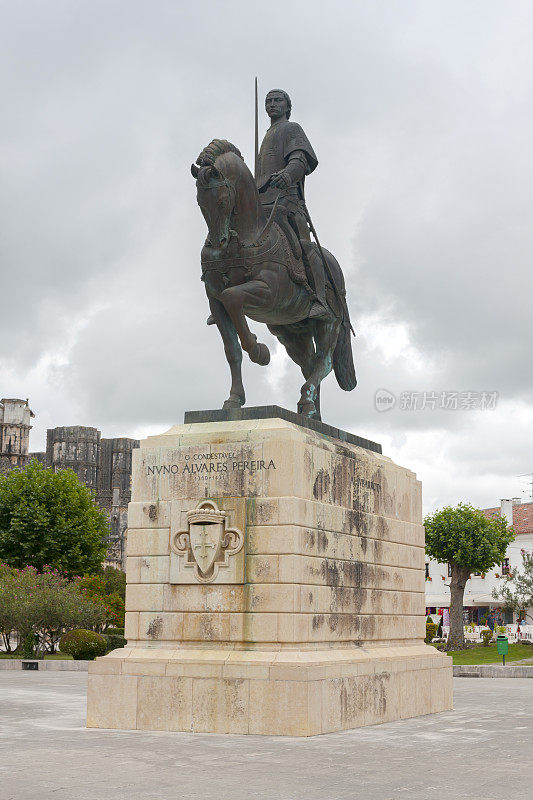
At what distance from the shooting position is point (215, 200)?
13.5 meters

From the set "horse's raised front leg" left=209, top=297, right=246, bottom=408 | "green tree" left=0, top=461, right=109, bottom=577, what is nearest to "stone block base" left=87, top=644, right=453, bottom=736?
"horse's raised front leg" left=209, top=297, right=246, bottom=408

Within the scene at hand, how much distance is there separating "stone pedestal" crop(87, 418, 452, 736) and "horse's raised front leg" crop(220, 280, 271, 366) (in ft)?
4.43

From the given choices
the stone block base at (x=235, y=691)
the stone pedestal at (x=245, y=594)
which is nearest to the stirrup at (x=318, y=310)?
the stone pedestal at (x=245, y=594)

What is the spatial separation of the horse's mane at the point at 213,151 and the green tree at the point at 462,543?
121 feet

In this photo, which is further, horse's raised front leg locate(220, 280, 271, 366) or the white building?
the white building

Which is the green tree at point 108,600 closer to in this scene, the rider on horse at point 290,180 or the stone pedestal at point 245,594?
the rider on horse at point 290,180

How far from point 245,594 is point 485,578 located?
69758mm

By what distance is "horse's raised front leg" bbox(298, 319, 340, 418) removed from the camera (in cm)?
1589

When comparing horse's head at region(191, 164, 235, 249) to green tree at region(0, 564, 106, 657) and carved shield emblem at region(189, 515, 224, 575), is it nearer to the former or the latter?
carved shield emblem at region(189, 515, 224, 575)

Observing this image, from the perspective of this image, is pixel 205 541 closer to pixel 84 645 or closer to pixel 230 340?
pixel 230 340

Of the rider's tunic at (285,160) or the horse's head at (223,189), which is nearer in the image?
the horse's head at (223,189)

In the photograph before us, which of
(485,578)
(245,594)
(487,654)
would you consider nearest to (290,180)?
(245,594)

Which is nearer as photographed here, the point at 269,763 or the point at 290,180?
the point at 269,763

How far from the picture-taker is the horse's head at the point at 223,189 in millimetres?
13453
